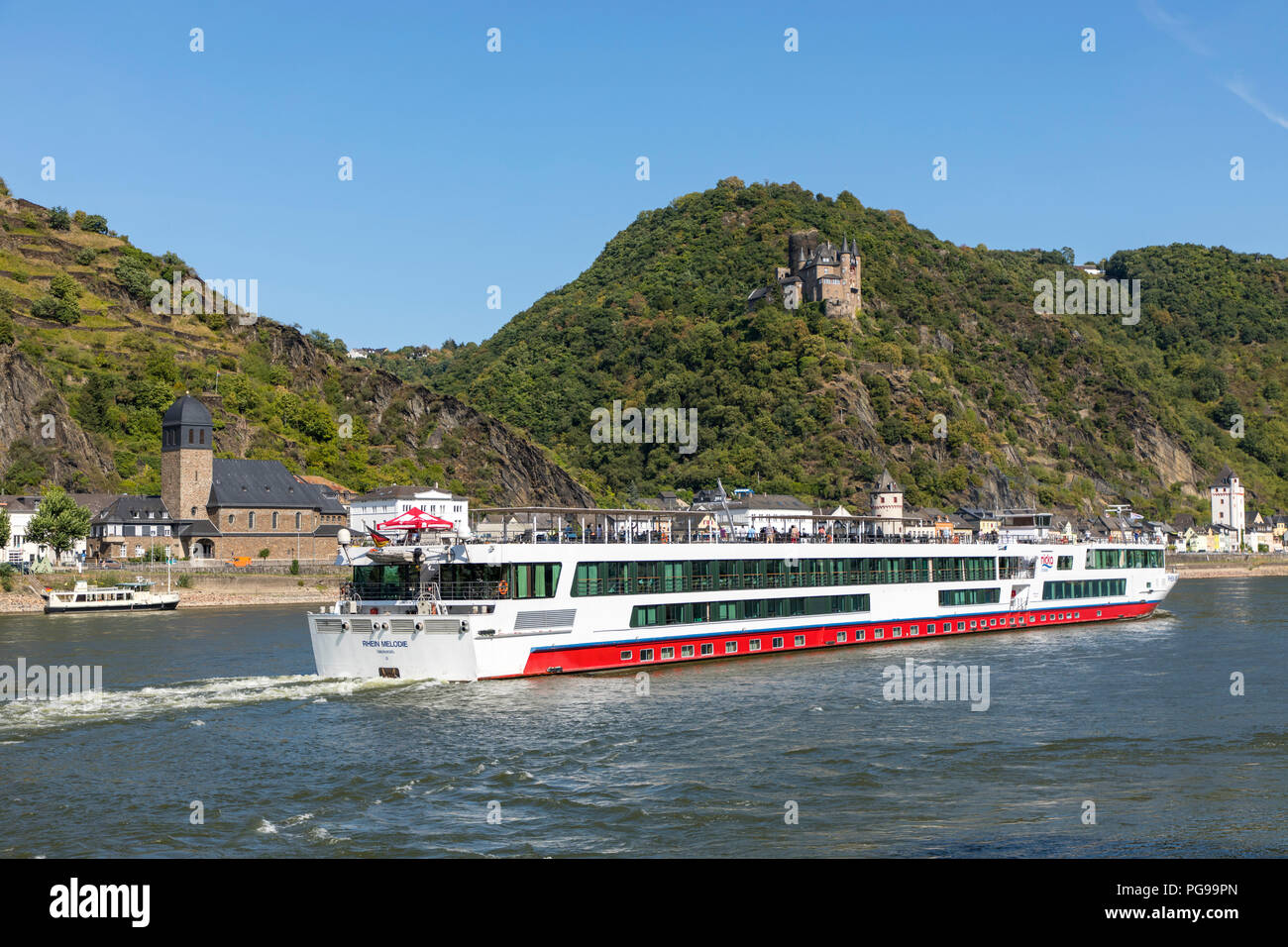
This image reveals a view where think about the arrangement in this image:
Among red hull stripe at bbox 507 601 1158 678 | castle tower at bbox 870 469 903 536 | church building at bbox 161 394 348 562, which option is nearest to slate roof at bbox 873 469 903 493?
castle tower at bbox 870 469 903 536

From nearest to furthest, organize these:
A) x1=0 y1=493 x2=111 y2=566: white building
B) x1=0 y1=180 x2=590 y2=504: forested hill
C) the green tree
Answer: the green tree
x1=0 y1=493 x2=111 y2=566: white building
x1=0 y1=180 x2=590 y2=504: forested hill

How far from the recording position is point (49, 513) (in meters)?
91.3

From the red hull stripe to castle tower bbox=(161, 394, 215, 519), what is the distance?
242ft

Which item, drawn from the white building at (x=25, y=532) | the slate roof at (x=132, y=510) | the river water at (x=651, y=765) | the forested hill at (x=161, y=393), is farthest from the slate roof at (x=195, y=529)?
the river water at (x=651, y=765)

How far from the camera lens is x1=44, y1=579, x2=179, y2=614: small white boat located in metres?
78.8

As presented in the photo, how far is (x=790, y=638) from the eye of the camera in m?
52.4

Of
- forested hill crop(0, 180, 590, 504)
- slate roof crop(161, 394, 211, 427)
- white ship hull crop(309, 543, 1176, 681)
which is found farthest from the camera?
forested hill crop(0, 180, 590, 504)

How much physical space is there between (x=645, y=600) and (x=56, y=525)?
218 feet

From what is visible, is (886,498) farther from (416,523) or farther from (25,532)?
(416,523)

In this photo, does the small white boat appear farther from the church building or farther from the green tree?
the church building

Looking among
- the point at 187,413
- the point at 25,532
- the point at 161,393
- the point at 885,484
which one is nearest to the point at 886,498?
the point at 885,484

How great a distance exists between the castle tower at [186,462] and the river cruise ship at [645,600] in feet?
224
